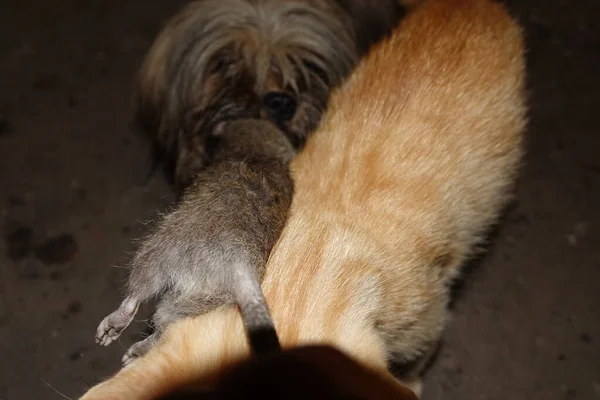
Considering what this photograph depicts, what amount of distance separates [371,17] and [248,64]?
46cm

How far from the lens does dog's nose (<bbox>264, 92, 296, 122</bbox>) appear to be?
170 cm

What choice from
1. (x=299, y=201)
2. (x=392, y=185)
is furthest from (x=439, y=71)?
(x=299, y=201)

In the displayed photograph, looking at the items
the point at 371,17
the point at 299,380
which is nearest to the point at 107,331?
the point at 299,380

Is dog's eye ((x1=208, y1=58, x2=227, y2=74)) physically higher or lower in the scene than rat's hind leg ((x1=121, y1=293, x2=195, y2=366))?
higher

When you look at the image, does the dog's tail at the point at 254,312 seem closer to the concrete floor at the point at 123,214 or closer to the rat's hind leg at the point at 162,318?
the rat's hind leg at the point at 162,318

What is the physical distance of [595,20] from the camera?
263 cm

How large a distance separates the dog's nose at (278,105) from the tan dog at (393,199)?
155mm

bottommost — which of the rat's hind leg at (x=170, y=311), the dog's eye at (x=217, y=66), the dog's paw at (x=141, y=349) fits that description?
the dog's paw at (x=141, y=349)

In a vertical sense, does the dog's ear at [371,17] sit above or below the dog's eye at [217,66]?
below

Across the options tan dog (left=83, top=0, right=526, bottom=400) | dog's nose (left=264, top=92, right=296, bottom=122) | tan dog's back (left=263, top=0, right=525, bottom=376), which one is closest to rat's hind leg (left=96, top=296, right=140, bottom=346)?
tan dog (left=83, top=0, right=526, bottom=400)

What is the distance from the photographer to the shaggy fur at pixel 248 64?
1.71 metres

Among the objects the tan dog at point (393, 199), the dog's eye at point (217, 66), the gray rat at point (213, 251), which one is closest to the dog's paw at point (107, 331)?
the gray rat at point (213, 251)

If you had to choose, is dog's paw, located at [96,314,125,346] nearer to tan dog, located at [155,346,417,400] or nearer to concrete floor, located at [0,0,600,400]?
tan dog, located at [155,346,417,400]

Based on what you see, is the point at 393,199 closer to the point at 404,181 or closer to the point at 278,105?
the point at 404,181
